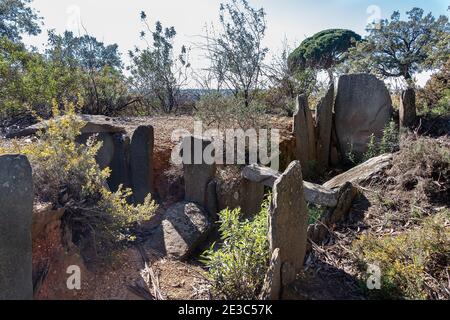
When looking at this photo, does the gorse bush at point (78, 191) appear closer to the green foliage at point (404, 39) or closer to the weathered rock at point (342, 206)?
the weathered rock at point (342, 206)

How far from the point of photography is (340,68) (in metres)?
7.09

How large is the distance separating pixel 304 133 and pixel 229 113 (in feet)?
3.15

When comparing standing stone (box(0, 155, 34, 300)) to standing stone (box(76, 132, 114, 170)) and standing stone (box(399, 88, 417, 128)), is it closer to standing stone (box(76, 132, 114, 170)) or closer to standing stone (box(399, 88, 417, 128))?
standing stone (box(76, 132, 114, 170))

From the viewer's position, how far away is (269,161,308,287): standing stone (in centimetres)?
197

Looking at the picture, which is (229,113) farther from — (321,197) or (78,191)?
(78,191)

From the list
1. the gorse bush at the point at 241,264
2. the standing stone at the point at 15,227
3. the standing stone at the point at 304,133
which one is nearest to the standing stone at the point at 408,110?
the standing stone at the point at 304,133

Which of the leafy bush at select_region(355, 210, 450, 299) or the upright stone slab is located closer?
the leafy bush at select_region(355, 210, 450, 299)

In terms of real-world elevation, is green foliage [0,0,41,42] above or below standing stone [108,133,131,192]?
above

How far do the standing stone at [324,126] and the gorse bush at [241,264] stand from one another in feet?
7.99

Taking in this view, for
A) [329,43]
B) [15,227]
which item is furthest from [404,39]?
[15,227]

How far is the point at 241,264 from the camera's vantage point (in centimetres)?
207

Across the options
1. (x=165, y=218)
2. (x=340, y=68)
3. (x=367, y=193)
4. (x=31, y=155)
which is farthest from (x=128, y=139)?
(x=340, y=68)

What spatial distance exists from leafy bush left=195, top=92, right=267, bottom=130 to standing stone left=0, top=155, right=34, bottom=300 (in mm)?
2791

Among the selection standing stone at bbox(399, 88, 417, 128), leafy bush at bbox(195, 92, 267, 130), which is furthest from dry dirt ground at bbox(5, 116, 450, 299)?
leafy bush at bbox(195, 92, 267, 130)
